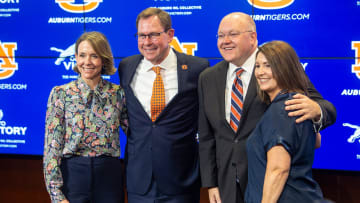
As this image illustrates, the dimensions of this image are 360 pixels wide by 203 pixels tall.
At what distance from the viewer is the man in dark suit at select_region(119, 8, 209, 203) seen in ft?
7.89

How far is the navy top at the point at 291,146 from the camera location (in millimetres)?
1652

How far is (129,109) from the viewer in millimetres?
2488

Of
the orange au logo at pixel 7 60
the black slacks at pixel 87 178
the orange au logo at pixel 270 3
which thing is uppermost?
the orange au logo at pixel 270 3

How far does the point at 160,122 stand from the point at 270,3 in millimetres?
1653

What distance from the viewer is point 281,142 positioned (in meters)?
1.64

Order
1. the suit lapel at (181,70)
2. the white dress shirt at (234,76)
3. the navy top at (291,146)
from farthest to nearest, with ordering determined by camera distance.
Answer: the suit lapel at (181,70)
the white dress shirt at (234,76)
the navy top at (291,146)

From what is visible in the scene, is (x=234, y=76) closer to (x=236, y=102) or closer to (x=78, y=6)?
(x=236, y=102)

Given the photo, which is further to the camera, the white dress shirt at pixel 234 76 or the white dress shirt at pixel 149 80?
the white dress shirt at pixel 149 80

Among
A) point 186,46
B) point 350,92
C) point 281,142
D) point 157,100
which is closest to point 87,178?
point 157,100

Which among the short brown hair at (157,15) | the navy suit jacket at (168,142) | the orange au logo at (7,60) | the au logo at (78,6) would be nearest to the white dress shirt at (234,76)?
the navy suit jacket at (168,142)

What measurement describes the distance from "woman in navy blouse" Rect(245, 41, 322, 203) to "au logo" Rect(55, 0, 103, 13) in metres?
2.45

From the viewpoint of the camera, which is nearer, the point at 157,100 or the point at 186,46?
the point at 157,100

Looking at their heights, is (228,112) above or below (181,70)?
below

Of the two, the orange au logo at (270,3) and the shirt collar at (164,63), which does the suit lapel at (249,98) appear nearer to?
the shirt collar at (164,63)
